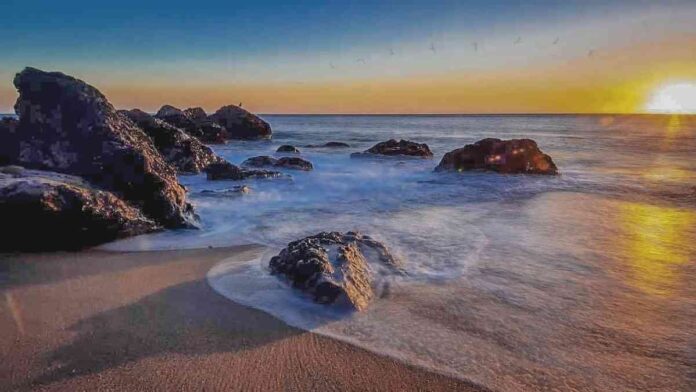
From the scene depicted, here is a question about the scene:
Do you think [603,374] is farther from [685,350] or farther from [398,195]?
[398,195]

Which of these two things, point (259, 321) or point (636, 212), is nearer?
point (259, 321)

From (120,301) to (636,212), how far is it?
27.5 feet

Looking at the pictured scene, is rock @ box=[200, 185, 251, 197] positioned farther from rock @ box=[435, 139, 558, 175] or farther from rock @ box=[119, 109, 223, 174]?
rock @ box=[435, 139, 558, 175]

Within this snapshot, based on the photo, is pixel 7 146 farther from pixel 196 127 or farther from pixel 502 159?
pixel 196 127

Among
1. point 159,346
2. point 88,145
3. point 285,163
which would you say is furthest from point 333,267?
point 285,163

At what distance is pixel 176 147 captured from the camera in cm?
1332

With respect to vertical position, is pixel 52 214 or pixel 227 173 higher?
pixel 52 214

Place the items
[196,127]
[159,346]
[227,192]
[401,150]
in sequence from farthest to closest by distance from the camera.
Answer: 1. [196,127]
2. [401,150]
3. [227,192]
4. [159,346]

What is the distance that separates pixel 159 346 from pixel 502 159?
1307cm

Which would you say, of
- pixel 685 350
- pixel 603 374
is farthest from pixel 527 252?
pixel 603 374

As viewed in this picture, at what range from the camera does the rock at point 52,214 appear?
485 cm

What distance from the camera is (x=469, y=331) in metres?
3.29

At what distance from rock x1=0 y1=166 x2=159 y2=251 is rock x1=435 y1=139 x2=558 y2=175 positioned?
36.5 feet

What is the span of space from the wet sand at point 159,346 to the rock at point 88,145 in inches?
83.7
